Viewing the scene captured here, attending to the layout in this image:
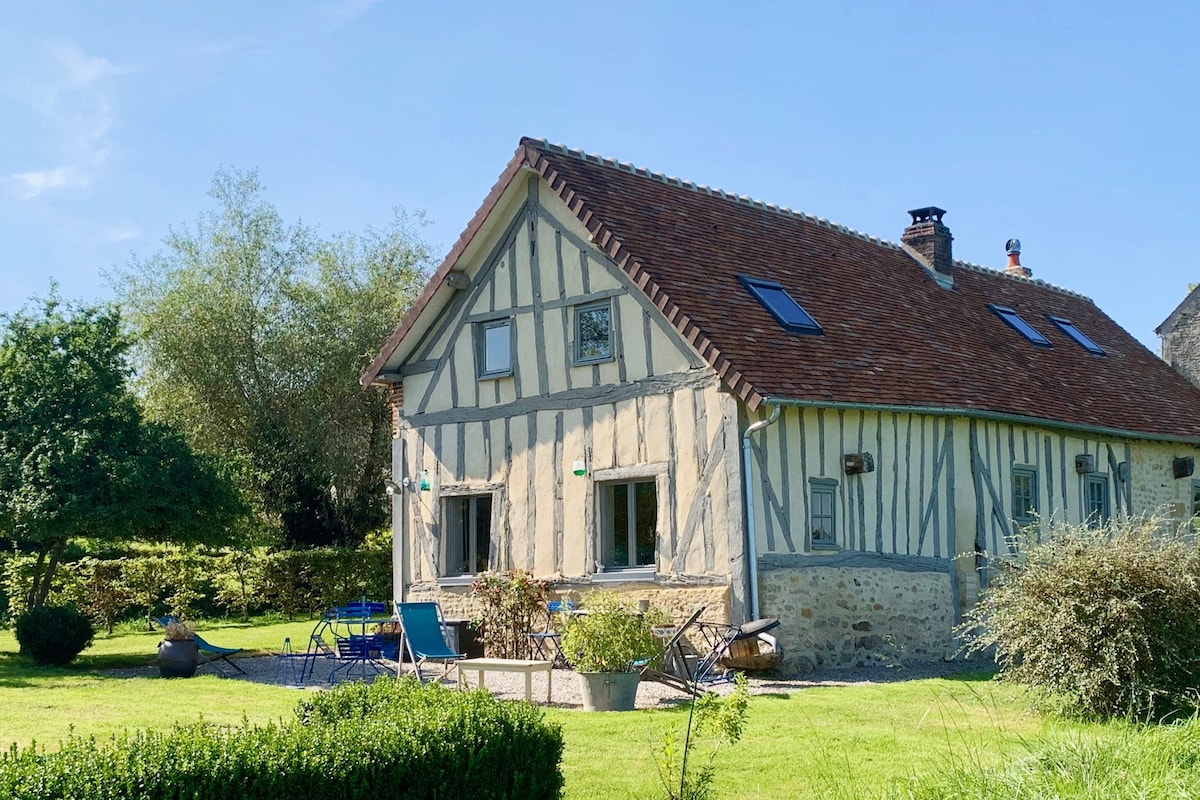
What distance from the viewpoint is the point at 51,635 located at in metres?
14.8

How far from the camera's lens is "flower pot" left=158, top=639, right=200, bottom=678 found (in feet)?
44.7

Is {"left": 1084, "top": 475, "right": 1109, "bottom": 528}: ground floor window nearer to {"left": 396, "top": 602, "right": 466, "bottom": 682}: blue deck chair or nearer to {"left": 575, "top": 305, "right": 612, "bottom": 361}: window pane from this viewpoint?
{"left": 575, "top": 305, "right": 612, "bottom": 361}: window pane

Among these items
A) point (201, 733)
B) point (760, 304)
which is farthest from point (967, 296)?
point (201, 733)

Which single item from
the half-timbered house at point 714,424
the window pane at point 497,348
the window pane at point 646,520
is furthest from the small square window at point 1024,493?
the window pane at point 497,348

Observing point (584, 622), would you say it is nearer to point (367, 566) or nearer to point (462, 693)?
point (462, 693)

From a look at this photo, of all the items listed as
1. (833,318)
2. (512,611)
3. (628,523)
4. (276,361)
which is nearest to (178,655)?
(512,611)

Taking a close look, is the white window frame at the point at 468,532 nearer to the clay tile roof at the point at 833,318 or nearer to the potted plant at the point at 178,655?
the clay tile roof at the point at 833,318

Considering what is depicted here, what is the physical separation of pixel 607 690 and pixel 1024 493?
8.08 m

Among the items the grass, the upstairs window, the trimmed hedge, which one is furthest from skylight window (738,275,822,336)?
the trimmed hedge

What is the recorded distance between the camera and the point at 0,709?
10.8 metres

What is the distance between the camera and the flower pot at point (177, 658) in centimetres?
1362

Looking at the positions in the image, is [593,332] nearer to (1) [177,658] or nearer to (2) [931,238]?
(1) [177,658]

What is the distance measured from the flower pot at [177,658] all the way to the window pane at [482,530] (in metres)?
3.83

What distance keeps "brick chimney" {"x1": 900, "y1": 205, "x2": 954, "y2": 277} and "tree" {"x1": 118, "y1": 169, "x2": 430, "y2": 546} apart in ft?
34.0
